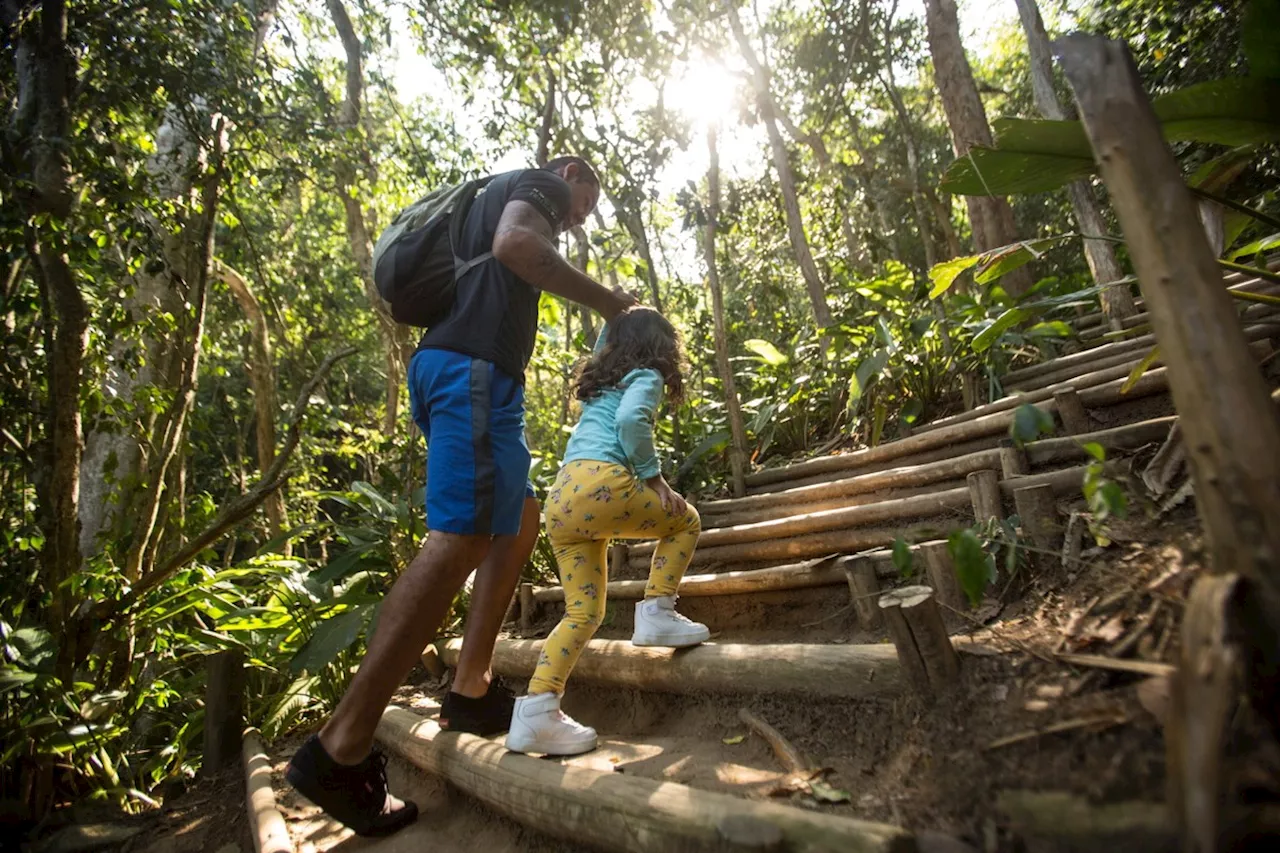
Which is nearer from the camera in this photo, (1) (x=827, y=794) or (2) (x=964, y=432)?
(1) (x=827, y=794)

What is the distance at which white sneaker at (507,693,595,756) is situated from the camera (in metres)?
1.85

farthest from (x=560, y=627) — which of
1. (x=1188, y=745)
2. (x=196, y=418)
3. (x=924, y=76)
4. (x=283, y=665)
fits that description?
(x=924, y=76)

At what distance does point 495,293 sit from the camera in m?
2.04

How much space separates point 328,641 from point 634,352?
5.65ft

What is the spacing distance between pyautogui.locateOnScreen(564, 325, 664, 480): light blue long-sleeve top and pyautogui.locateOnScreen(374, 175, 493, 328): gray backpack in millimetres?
580

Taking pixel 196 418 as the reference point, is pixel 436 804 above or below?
below

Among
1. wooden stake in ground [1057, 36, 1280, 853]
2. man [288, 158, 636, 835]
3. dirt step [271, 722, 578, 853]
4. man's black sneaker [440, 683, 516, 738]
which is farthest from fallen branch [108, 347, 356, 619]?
wooden stake in ground [1057, 36, 1280, 853]

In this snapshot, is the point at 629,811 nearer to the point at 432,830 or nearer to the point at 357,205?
the point at 432,830

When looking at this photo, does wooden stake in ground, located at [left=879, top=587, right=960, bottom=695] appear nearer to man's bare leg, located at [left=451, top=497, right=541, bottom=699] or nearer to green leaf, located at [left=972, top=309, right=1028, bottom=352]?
man's bare leg, located at [left=451, top=497, right=541, bottom=699]

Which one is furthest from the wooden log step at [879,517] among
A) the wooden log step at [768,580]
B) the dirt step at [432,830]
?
the dirt step at [432,830]

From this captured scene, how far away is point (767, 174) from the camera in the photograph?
9.53 metres

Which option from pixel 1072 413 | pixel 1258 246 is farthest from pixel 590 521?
pixel 1258 246

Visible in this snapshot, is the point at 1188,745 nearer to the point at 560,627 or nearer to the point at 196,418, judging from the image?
the point at 560,627

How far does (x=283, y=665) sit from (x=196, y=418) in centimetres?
144
